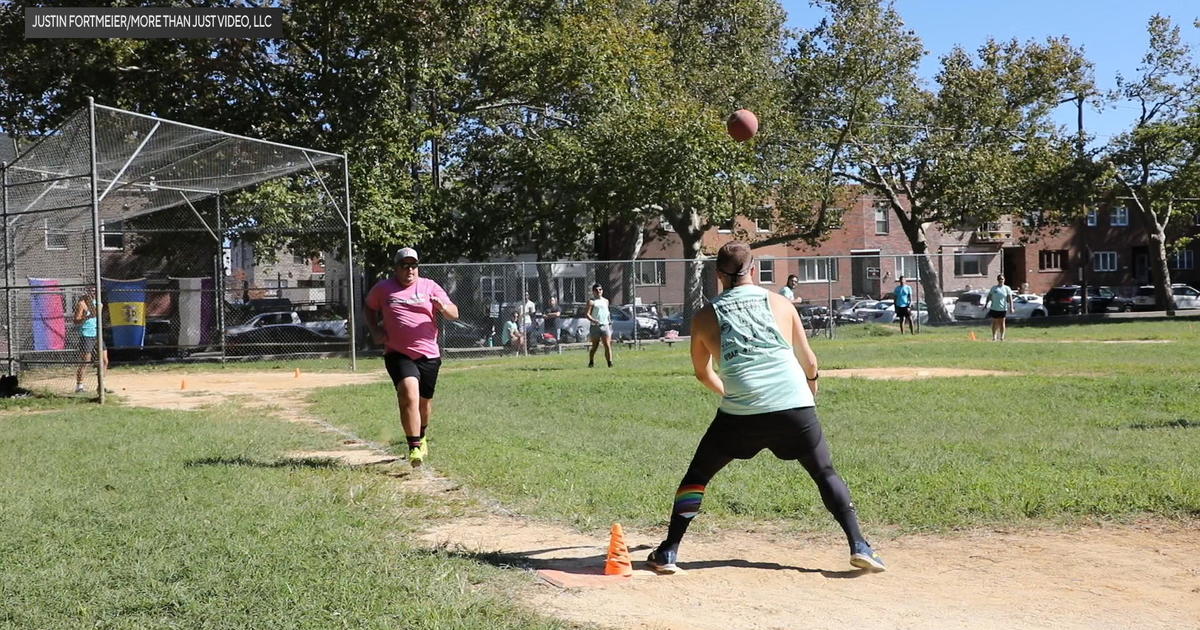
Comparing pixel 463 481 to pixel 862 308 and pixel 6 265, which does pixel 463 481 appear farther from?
pixel 862 308

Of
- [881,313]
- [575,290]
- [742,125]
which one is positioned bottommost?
[881,313]

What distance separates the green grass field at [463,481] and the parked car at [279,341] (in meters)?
10.5

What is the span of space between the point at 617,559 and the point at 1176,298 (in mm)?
59633

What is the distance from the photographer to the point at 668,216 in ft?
130

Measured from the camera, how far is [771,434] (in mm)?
5695

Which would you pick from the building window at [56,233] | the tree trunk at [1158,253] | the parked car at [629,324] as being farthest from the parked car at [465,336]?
the tree trunk at [1158,253]

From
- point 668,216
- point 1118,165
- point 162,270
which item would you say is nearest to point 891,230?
point 1118,165

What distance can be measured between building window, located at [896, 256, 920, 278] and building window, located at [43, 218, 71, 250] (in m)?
23.2

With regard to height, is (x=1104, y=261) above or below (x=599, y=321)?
above

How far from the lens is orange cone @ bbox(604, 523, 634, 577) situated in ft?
18.9

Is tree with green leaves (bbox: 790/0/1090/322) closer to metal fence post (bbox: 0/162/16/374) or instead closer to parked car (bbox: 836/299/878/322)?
parked car (bbox: 836/299/878/322)

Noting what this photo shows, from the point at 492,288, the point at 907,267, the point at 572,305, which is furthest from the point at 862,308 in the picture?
the point at 492,288

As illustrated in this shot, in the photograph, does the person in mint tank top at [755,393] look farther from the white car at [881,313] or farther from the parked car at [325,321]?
the white car at [881,313]

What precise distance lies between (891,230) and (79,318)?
55.1 metres
